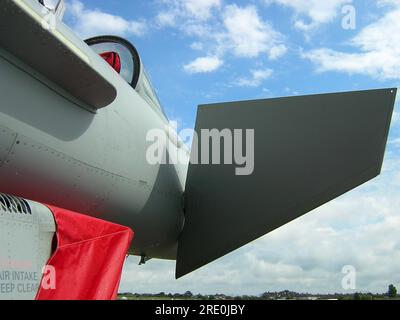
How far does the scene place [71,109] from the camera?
486 cm

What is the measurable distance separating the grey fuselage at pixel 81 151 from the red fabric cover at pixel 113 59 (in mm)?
729

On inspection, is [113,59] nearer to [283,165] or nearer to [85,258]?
[283,165]

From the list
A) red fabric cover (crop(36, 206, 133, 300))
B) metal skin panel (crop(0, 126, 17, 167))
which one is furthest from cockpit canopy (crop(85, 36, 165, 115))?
metal skin panel (crop(0, 126, 17, 167))

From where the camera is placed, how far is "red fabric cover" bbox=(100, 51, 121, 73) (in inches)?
282

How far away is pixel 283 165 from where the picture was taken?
691 centimetres

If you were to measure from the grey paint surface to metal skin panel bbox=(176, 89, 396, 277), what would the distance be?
3481 millimetres

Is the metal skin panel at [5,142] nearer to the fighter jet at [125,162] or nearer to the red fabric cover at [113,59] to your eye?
the fighter jet at [125,162]

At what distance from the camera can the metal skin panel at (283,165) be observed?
21.3 ft

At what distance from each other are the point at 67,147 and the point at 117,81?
1.62m

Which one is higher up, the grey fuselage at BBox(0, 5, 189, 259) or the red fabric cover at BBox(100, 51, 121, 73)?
the red fabric cover at BBox(100, 51, 121, 73)

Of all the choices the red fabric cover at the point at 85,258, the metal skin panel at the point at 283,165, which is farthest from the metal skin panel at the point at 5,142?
the metal skin panel at the point at 283,165

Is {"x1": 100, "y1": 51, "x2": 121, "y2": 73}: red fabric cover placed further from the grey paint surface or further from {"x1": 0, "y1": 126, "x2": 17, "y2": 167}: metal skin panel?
the grey paint surface

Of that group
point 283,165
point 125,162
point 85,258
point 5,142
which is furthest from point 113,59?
point 85,258
